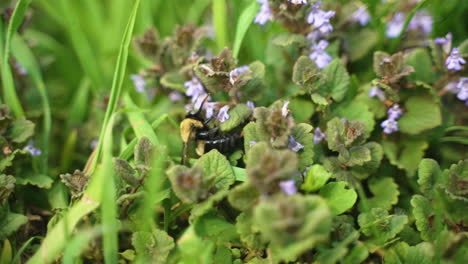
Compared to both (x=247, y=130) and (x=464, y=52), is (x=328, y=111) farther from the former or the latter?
(x=464, y=52)

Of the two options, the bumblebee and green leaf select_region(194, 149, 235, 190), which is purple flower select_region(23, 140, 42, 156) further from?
green leaf select_region(194, 149, 235, 190)

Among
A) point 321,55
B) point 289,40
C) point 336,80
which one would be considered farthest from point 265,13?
point 336,80

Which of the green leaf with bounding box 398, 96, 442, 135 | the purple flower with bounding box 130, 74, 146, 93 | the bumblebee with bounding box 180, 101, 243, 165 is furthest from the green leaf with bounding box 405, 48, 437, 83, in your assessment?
the purple flower with bounding box 130, 74, 146, 93

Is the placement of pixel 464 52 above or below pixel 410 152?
above

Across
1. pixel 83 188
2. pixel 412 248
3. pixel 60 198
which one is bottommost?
pixel 412 248

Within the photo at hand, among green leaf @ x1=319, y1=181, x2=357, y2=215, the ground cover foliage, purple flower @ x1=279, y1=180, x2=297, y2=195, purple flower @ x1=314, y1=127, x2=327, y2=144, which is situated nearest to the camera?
purple flower @ x1=279, y1=180, x2=297, y2=195

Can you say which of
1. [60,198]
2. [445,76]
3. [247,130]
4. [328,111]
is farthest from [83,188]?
[445,76]

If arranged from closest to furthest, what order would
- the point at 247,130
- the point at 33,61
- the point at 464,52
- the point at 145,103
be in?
the point at 247,130
the point at 464,52
the point at 33,61
the point at 145,103
